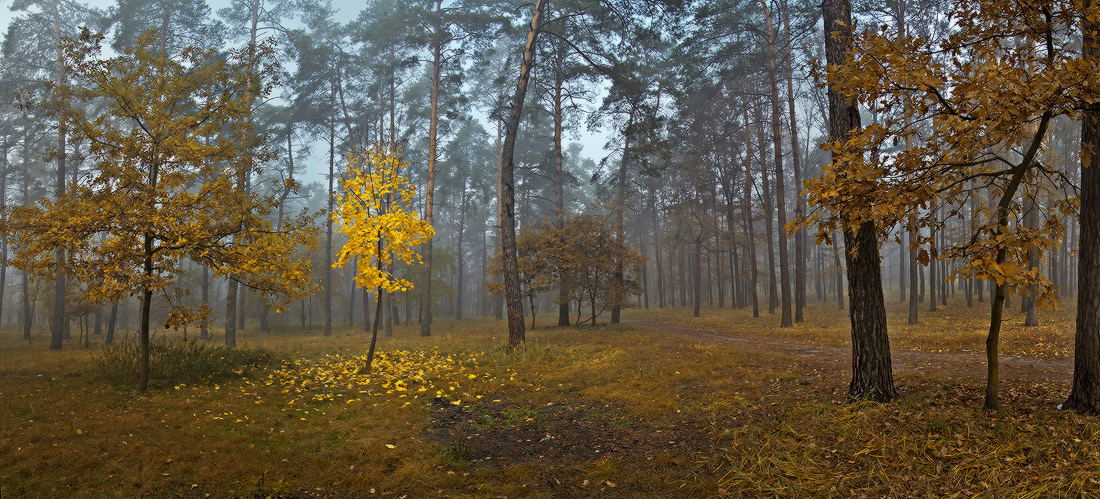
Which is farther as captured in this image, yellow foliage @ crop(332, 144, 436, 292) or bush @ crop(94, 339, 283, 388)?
yellow foliage @ crop(332, 144, 436, 292)

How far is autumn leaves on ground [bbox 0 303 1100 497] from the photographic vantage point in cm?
410

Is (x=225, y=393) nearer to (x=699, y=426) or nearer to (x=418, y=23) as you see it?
(x=699, y=426)

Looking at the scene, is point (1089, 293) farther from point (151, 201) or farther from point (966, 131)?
point (151, 201)

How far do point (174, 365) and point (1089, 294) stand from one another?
12216mm

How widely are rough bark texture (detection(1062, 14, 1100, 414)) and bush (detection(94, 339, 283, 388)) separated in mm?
11329

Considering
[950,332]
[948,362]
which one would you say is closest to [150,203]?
[948,362]

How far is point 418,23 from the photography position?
65.6ft

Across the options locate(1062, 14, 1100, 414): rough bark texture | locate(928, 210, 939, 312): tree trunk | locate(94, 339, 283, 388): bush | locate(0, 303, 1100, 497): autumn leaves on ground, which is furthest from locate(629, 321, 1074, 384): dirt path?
locate(94, 339, 283, 388): bush

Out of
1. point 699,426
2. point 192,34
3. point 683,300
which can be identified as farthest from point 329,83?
point 683,300

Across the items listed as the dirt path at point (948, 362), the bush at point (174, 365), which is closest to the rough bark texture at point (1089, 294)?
the dirt path at point (948, 362)

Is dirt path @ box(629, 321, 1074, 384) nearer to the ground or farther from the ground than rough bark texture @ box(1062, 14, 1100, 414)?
nearer to the ground

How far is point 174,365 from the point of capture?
8586 millimetres

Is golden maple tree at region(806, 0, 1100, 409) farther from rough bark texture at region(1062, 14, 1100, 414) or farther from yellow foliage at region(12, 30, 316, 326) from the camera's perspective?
yellow foliage at region(12, 30, 316, 326)

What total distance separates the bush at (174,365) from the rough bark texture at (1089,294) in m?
11.3
